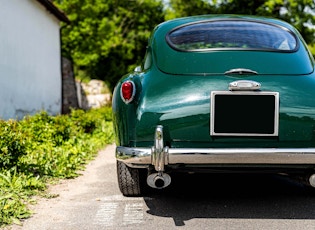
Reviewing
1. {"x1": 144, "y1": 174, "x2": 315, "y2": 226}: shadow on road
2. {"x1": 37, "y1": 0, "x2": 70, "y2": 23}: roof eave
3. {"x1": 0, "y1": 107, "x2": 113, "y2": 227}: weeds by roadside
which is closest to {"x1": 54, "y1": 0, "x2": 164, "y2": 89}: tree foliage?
{"x1": 37, "y1": 0, "x2": 70, "y2": 23}: roof eave

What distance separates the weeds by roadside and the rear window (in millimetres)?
2032

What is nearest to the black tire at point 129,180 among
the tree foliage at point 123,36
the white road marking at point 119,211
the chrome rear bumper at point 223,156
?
the white road marking at point 119,211

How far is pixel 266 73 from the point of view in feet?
13.8

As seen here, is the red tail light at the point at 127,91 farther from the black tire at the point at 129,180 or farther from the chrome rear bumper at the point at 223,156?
the black tire at the point at 129,180

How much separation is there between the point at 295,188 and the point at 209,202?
1.18m

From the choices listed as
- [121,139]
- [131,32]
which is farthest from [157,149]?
[131,32]

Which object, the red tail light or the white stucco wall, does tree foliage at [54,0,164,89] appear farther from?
the red tail light

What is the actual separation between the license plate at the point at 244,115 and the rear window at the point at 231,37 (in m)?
0.64

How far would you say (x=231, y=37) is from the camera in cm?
463

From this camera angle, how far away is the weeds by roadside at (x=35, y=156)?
4.83 metres

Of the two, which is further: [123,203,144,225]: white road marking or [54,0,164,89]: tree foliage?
[54,0,164,89]: tree foliage

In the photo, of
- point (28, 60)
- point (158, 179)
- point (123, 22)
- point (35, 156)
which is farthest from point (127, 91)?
point (123, 22)

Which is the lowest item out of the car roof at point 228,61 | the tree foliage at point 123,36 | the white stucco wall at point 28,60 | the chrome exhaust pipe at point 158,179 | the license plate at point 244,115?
the tree foliage at point 123,36

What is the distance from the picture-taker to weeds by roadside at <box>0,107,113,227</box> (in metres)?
4.83
